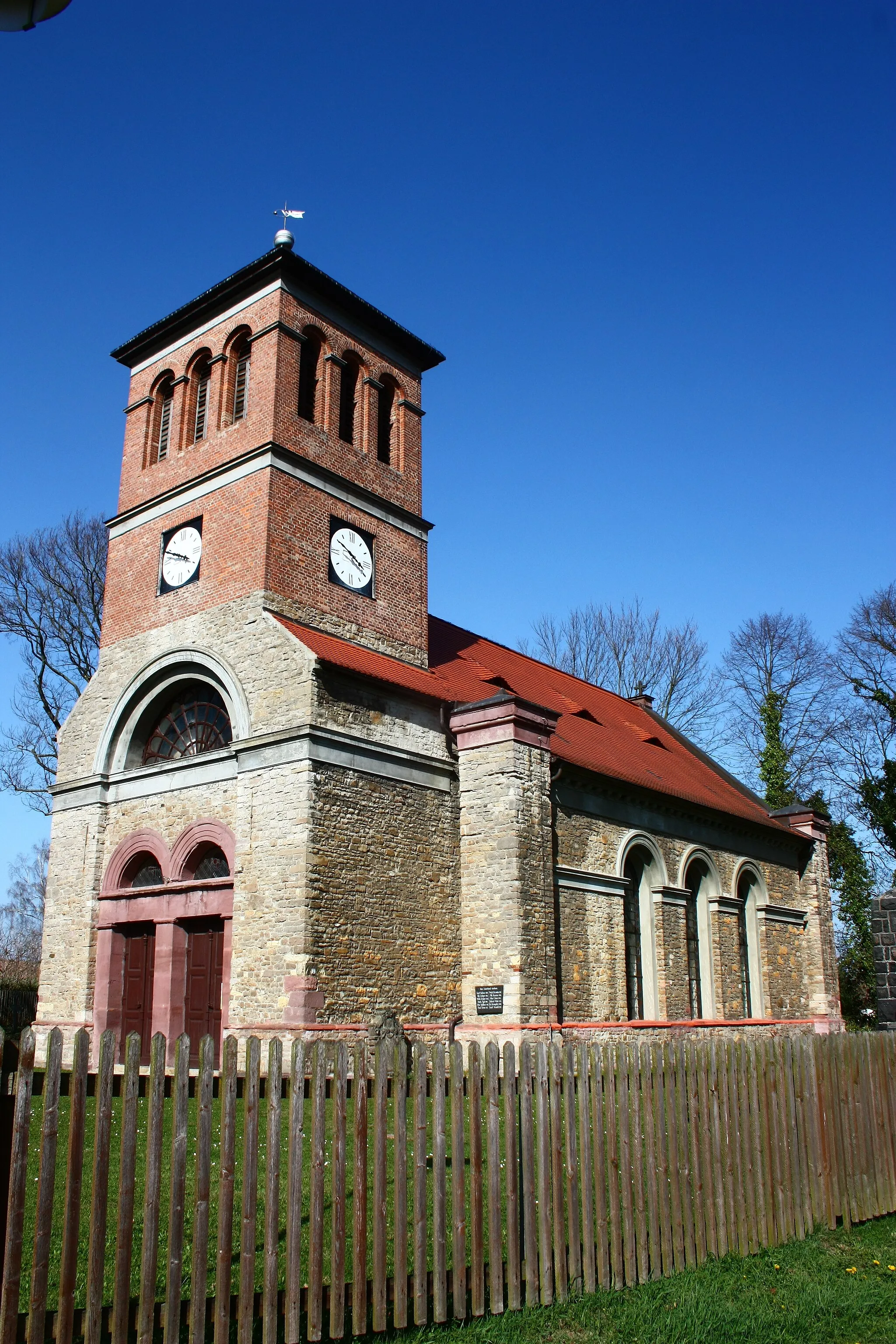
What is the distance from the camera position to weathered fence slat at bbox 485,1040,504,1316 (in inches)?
233

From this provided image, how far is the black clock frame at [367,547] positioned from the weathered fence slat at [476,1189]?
12251 millimetres

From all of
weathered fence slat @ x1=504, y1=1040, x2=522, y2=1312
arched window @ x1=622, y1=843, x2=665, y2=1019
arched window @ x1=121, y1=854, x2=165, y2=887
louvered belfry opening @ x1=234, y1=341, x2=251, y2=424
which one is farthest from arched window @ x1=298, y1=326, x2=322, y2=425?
weathered fence slat @ x1=504, y1=1040, x2=522, y2=1312

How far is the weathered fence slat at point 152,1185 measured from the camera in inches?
176

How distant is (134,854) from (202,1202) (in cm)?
1296

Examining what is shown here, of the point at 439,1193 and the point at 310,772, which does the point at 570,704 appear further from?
the point at 439,1193

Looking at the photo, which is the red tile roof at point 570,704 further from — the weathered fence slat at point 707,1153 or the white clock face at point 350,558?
the weathered fence slat at point 707,1153

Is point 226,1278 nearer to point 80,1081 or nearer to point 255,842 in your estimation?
point 80,1081

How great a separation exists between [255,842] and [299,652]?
2.77m

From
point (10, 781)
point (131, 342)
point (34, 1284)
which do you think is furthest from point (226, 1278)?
point (10, 781)

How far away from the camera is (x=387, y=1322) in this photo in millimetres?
5527

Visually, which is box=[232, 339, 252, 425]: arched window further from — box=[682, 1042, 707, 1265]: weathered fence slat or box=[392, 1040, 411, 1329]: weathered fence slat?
box=[392, 1040, 411, 1329]: weathered fence slat

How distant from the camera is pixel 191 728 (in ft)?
57.0

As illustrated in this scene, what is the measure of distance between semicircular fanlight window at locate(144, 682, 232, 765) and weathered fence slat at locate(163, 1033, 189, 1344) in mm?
11757

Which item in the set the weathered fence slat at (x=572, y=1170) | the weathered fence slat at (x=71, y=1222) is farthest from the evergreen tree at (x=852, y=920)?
the weathered fence slat at (x=71, y=1222)
